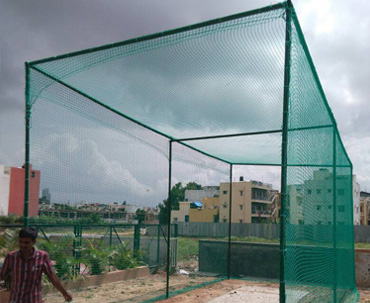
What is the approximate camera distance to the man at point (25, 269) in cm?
296

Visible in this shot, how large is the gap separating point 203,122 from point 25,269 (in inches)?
157

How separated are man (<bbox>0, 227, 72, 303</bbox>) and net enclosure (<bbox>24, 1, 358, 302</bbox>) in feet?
5.65

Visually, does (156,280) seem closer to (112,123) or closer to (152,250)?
(152,250)

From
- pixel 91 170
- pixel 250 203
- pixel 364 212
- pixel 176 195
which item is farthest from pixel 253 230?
pixel 364 212

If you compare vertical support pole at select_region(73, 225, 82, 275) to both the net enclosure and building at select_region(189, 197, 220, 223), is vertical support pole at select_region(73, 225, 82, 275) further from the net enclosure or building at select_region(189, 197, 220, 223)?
building at select_region(189, 197, 220, 223)

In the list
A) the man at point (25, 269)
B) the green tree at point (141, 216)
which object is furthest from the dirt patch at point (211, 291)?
the man at point (25, 269)

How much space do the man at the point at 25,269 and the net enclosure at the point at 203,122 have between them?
5.65ft

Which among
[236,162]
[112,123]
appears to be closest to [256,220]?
[236,162]

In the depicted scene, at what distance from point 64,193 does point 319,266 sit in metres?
3.24

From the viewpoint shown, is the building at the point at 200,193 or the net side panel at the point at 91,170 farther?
the building at the point at 200,193

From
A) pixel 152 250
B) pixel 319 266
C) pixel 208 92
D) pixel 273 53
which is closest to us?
pixel 273 53

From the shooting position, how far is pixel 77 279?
736cm

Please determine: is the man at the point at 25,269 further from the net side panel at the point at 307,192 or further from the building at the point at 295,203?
the building at the point at 295,203

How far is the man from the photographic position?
9.71ft
